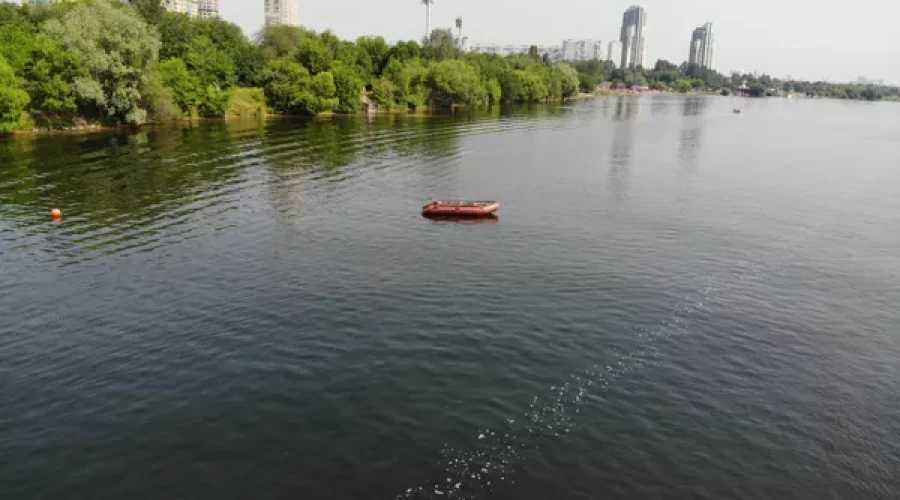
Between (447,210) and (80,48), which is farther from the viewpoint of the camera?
(80,48)

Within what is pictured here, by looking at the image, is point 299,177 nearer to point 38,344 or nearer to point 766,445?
→ point 38,344

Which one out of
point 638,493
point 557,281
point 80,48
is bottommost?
point 638,493

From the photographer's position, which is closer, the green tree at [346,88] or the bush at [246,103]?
the bush at [246,103]

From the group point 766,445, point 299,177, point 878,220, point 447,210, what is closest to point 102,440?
point 766,445

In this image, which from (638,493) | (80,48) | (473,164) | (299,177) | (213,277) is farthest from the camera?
(80,48)

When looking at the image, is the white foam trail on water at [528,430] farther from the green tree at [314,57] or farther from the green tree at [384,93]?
the green tree at [384,93]

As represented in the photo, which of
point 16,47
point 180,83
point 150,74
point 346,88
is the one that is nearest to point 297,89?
point 346,88

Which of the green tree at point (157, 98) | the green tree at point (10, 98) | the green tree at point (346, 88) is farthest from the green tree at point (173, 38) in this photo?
the green tree at point (10, 98)
